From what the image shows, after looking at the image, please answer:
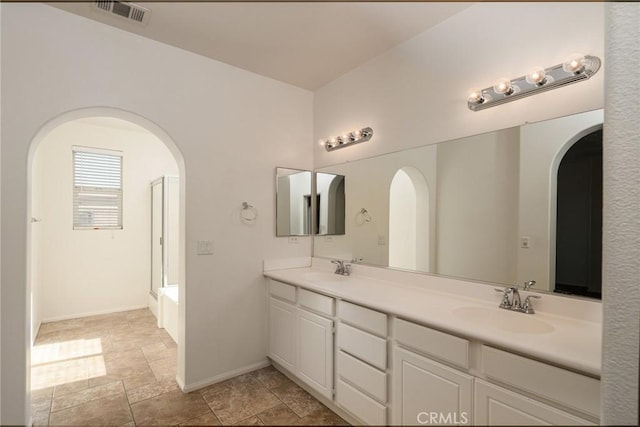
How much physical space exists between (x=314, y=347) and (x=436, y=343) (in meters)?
1.14

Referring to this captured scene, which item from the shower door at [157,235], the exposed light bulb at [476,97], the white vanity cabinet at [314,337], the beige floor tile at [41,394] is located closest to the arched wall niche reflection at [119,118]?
the beige floor tile at [41,394]

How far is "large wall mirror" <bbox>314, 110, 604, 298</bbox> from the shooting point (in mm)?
1304

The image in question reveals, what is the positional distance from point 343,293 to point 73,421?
73.0 inches

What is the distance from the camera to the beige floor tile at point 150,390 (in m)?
2.12

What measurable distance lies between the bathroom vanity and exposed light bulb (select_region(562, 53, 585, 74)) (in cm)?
109

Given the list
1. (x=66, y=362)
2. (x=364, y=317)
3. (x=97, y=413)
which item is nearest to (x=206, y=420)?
(x=364, y=317)

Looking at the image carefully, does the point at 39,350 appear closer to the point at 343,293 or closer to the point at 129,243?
the point at 129,243

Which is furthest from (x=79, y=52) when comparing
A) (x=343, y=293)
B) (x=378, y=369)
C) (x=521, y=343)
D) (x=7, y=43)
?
(x=521, y=343)

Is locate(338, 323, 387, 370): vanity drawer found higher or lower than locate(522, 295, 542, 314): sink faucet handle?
lower

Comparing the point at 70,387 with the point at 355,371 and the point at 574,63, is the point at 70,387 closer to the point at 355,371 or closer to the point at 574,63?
the point at 355,371

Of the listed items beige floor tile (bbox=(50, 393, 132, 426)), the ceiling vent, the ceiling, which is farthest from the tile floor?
the ceiling vent

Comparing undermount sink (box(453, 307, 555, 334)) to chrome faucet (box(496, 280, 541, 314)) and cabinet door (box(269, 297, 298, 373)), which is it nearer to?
chrome faucet (box(496, 280, 541, 314))

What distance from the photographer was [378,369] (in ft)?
4.52

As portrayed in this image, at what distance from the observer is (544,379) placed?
34.4 inches
